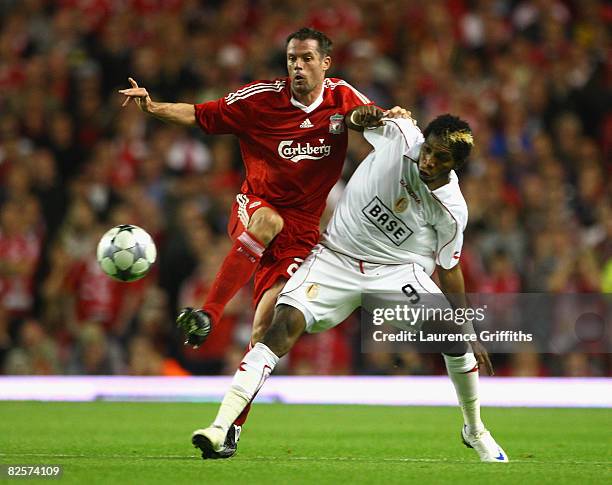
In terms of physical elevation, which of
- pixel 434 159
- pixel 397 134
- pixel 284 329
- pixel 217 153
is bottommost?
pixel 284 329

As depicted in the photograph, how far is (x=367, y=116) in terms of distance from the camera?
688 centimetres

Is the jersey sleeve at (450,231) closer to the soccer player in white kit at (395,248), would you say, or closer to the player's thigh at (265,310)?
the soccer player in white kit at (395,248)

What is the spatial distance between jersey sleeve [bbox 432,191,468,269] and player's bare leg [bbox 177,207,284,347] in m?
0.99

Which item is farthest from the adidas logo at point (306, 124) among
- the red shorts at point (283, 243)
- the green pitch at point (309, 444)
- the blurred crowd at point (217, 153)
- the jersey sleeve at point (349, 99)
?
the blurred crowd at point (217, 153)

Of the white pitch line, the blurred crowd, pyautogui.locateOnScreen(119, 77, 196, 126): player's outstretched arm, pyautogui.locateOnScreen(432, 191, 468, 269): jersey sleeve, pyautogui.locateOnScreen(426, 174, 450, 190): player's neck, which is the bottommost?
the white pitch line

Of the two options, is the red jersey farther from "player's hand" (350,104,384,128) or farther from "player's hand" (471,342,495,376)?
"player's hand" (471,342,495,376)

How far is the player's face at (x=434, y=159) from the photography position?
6.41m

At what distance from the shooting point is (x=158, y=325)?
12367mm

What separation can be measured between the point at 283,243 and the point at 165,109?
1.09 meters

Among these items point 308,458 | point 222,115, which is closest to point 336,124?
point 222,115

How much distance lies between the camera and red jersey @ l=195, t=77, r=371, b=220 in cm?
727

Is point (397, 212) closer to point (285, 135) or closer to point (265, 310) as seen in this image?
point (285, 135)

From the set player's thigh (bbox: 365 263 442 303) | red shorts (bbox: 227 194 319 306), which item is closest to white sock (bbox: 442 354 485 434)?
player's thigh (bbox: 365 263 442 303)

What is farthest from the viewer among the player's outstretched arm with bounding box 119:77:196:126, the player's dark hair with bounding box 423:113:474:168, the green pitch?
the player's outstretched arm with bounding box 119:77:196:126
